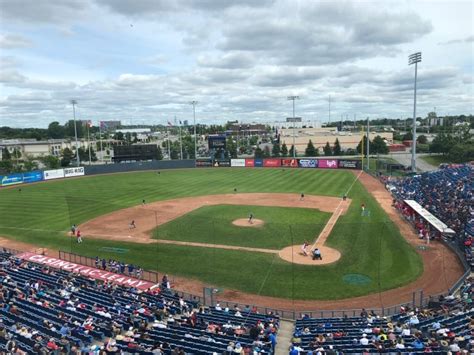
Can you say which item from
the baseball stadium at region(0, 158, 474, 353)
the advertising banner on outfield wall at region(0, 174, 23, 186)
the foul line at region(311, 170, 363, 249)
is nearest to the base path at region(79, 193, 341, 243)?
the baseball stadium at region(0, 158, 474, 353)

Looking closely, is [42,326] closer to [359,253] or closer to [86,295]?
[86,295]

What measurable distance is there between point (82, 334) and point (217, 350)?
5157 millimetres

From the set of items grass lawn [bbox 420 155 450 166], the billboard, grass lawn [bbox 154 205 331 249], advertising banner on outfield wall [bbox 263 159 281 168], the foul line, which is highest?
the billboard

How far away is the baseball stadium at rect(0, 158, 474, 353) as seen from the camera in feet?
56.2

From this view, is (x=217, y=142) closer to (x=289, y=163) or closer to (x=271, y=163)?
(x=271, y=163)

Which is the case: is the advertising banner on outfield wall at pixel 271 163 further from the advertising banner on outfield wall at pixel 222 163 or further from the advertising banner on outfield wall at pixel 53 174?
the advertising banner on outfield wall at pixel 53 174

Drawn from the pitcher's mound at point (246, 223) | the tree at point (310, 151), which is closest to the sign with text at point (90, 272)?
the pitcher's mound at point (246, 223)

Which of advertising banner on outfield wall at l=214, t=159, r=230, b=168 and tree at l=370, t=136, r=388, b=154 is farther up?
tree at l=370, t=136, r=388, b=154

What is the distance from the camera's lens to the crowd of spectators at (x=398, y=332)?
41.0 feet

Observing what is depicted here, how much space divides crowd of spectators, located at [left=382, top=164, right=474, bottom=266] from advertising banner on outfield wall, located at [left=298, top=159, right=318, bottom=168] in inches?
956

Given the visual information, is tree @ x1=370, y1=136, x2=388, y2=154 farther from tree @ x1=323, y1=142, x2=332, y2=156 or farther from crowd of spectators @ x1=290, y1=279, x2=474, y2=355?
crowd of spectators @ x1=290, y1=279, x2=474, y2=355

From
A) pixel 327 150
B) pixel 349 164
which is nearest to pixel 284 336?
pixel 349 164

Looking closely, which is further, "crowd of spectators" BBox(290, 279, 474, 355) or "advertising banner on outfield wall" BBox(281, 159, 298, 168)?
"advertising banner on outfield wall" BBox(281, 159, 298, 168)

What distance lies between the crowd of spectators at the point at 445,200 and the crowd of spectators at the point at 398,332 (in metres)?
8.20
